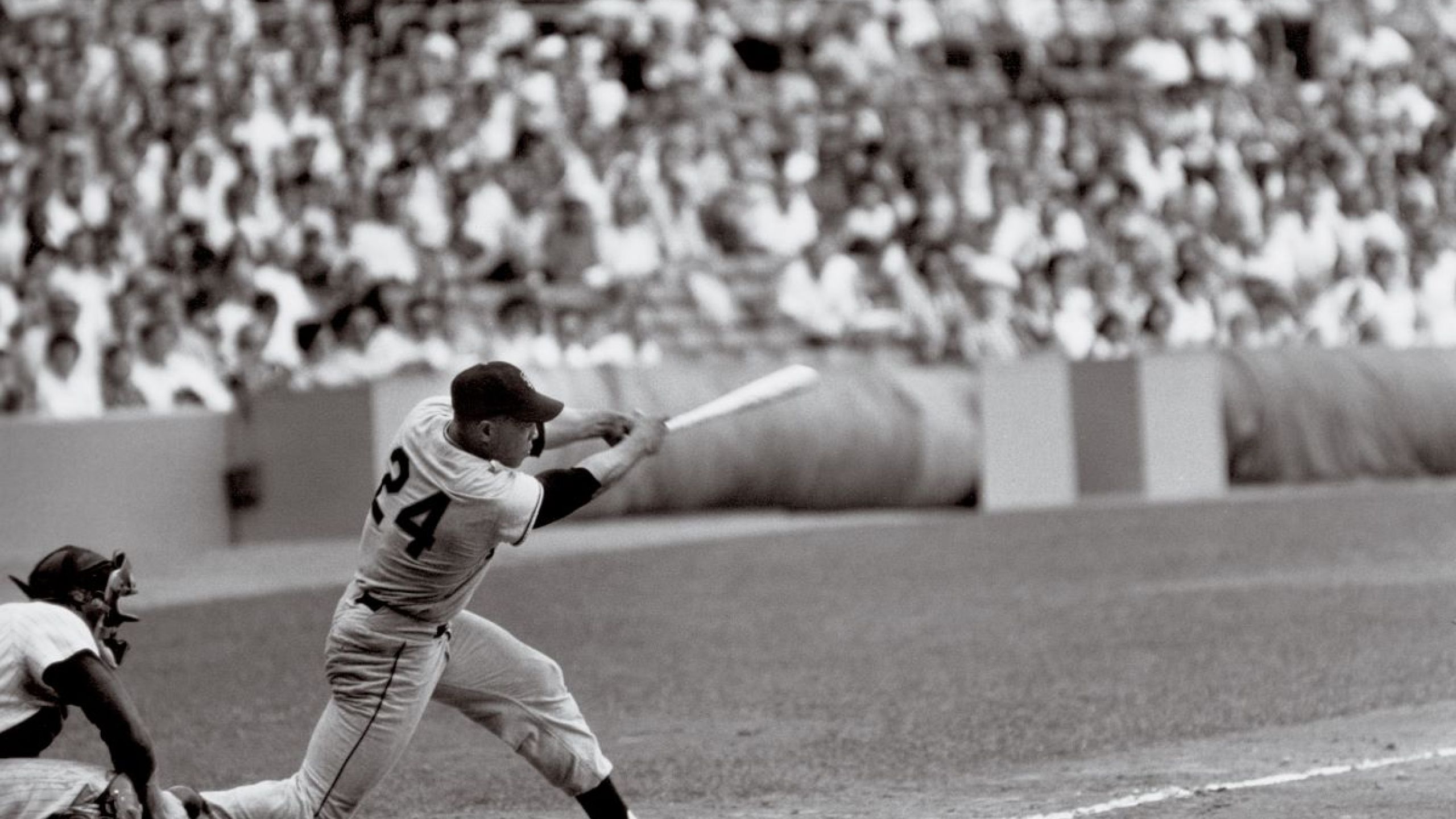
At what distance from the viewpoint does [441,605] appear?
6328 millimetres

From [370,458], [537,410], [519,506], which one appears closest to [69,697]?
[519,506]

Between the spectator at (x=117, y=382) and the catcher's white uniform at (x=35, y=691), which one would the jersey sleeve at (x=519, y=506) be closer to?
the catcher's white uniform at (x=35, y=691)

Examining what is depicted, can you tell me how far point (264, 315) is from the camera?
1688 cm

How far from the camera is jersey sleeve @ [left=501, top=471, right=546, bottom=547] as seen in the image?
6148 mm

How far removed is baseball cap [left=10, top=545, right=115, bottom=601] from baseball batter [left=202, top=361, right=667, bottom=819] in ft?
2.42

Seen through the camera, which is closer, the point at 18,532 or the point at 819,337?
the point at 18,532

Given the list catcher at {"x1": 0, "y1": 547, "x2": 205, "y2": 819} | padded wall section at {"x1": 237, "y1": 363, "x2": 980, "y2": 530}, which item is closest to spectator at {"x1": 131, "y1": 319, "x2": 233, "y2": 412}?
padded wall section at {"x1": 237, "y1": 363, "x2": 980, "y2": 530}

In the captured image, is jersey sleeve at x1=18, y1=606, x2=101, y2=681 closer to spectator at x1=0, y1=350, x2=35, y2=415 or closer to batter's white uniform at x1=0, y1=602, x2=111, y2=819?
batter's white uniform at x1=0, y1=602, x2=111, y2=819

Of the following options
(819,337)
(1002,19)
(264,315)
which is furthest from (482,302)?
(1002,19)

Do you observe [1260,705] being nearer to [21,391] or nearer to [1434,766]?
[1434,766]

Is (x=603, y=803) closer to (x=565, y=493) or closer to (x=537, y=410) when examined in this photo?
(x=565, y=493)

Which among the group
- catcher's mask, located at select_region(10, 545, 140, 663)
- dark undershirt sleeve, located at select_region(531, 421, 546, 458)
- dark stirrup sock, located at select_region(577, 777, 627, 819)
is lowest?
dark stirrup sock, located at select_region(577, 777, 627, 819)

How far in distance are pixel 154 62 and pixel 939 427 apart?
6.93m

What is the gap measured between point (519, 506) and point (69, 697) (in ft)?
4.01
